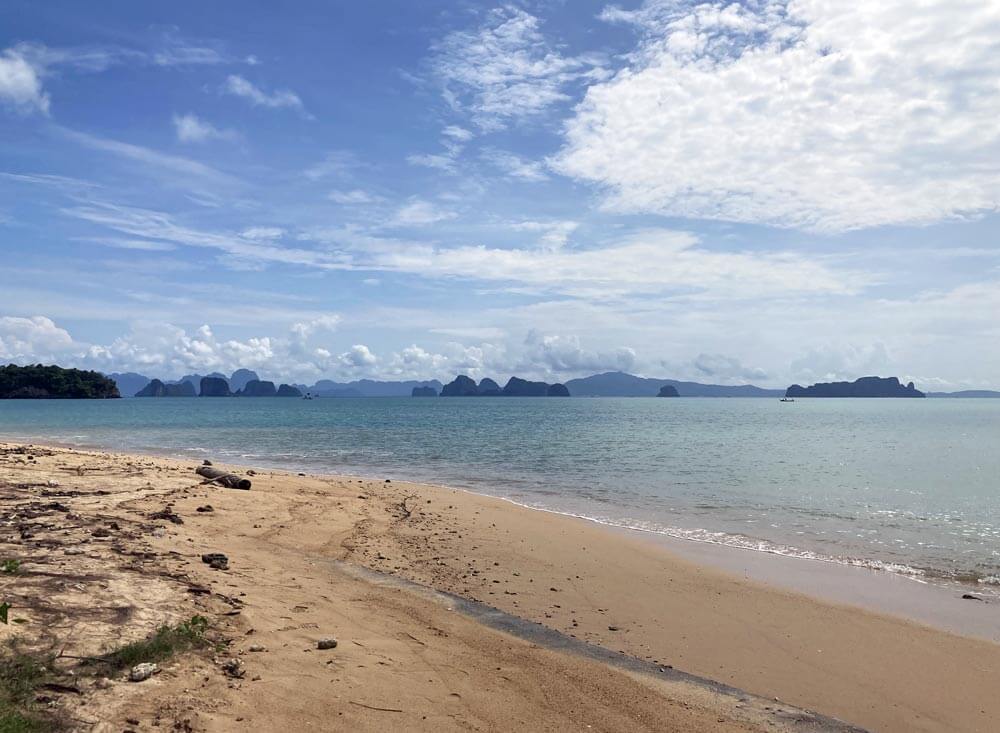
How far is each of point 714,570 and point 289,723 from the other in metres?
10.6

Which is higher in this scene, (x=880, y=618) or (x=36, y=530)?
(x=36, y=530)

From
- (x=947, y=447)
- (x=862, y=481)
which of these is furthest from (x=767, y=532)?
(x=947, y=447)

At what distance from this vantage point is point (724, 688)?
768 centimetres

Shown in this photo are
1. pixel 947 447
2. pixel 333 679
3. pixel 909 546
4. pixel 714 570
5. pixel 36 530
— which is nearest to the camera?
pixel 333 679

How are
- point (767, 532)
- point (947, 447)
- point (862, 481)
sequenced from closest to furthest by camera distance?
point (767, 532) < point (862, 481) < point (947, 447)

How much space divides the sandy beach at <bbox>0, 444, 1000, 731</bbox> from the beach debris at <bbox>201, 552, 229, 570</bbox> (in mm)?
165

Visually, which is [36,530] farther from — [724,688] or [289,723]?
[724,688]

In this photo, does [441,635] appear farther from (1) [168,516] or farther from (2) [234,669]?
(1) [168,516]

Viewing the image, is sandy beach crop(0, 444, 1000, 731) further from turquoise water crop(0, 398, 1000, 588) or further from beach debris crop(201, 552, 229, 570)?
turquoise water crop(0, 398, 1000, 588)

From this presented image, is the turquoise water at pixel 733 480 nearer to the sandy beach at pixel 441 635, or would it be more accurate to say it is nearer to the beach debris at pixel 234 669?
the sandy beach at pixel 441 635

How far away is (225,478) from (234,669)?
50.9ft

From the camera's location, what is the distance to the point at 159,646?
21.3 ft

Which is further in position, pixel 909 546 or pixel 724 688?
pixel 909 546

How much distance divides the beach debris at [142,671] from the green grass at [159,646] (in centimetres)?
13
